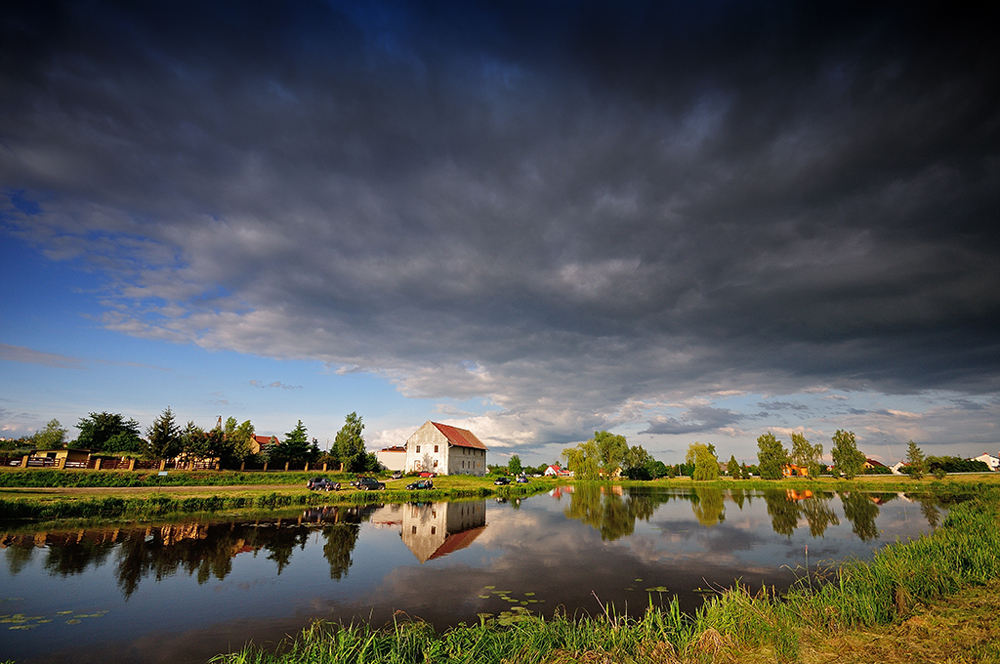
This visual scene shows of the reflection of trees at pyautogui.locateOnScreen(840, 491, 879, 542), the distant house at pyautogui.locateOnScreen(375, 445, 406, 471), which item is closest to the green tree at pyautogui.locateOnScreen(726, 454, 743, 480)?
the reflection of trees at pyautogui.locateOnScreen(840, 491, 879, 542)

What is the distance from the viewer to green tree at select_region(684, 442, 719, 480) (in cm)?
9088

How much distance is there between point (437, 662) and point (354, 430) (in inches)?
2532

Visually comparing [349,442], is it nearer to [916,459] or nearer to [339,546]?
[339,546]

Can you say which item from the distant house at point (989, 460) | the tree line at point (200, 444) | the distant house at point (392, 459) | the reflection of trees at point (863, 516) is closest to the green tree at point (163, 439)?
the tree line at point (200, 444)

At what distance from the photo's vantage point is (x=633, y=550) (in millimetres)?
22469

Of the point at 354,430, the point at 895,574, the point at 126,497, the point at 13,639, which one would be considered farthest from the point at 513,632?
the point at 354,430

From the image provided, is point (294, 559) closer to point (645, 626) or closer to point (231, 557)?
point (231, 557)

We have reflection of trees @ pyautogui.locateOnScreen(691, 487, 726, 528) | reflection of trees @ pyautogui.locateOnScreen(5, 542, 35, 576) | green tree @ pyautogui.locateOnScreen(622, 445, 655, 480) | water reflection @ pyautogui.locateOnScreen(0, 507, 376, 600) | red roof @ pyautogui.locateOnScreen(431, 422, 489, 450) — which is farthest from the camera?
green tree @ pyautogui.locateOnScreen(622, 445, 655, 480)

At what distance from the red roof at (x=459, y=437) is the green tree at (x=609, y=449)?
1043 inches

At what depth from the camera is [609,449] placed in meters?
95.2

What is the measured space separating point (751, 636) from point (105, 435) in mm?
89563

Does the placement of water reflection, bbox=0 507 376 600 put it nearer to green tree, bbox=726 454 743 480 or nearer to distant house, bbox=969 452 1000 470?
green tree, bbox=726 454 743 480

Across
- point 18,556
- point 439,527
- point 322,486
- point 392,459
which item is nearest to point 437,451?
point 392,459

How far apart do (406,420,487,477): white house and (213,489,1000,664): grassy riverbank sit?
69998 millimetres
